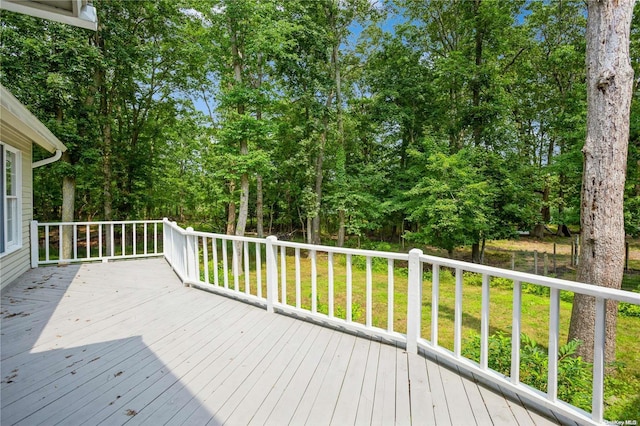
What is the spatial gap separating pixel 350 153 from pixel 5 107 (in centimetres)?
1286

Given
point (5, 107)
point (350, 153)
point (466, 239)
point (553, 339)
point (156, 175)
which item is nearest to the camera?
point (553, 339)

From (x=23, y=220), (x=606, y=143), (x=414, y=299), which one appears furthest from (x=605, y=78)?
(x=23, y=220)

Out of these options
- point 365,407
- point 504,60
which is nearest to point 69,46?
point 365,407

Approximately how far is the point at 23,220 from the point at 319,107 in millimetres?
9813

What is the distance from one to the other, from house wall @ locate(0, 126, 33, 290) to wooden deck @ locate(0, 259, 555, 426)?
99cm

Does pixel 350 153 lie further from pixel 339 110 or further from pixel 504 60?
pixel 504 60

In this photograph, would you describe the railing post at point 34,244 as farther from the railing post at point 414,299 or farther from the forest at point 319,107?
the railing post at point 414,299

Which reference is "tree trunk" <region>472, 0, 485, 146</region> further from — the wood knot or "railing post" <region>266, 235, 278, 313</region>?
"railing post" <region>266, 235, 278, 313</region>

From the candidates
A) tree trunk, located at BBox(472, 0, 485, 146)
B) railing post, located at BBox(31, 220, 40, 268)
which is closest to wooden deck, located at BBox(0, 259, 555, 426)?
railing post, located at BBox(31, 220, 40, 268)

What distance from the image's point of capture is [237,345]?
2807mm

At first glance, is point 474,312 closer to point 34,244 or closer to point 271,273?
point 271,273

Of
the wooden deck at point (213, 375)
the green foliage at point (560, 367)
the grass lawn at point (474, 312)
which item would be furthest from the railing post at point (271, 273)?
the green foliage at point (560, 367)

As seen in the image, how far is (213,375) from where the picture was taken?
2.31 metres

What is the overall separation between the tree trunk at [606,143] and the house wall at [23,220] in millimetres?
6991
